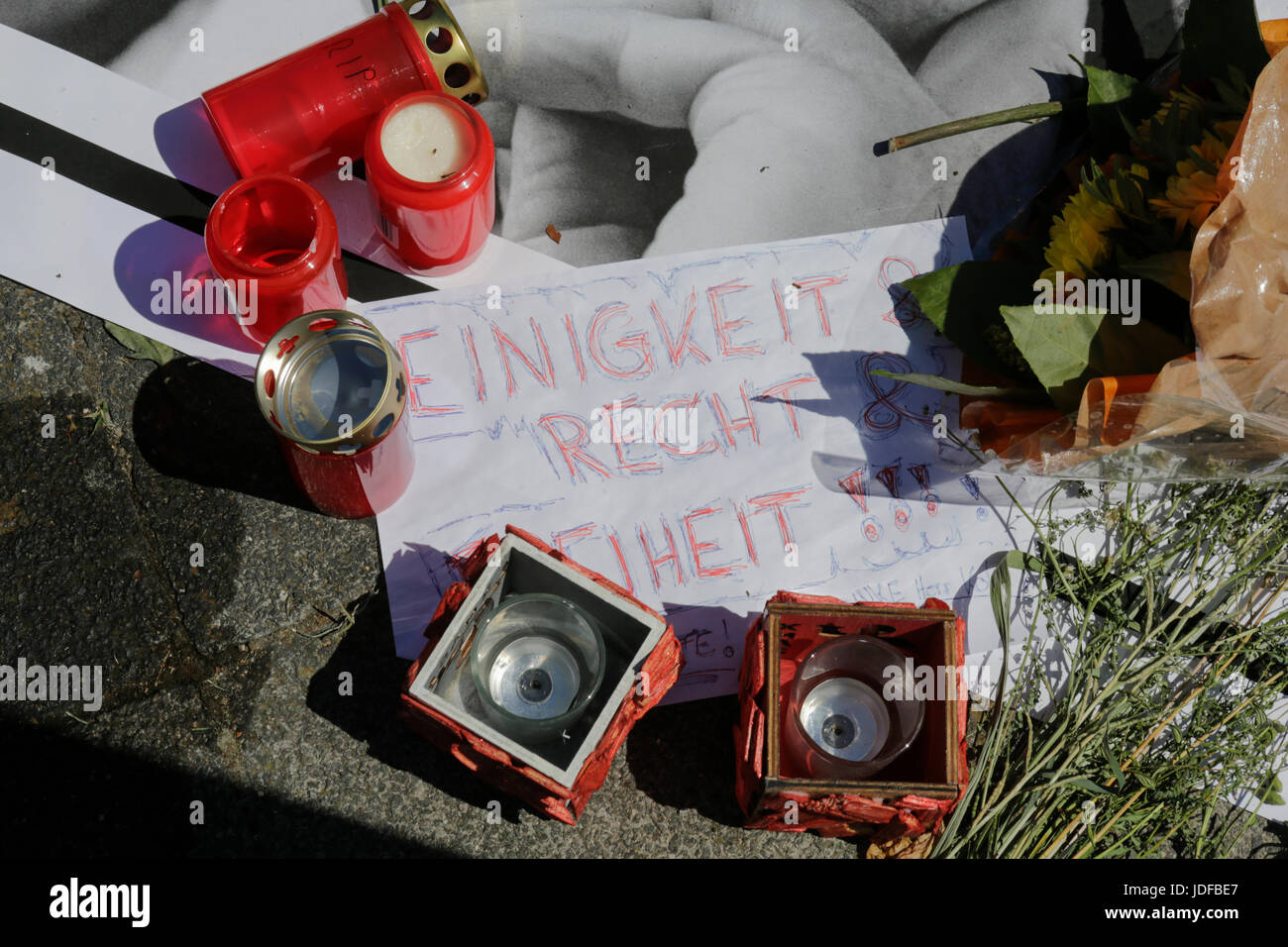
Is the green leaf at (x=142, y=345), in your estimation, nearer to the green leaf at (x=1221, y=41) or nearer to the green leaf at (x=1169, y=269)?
the green leaf at (x=1169, y=269)

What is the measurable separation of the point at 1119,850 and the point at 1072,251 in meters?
0.56

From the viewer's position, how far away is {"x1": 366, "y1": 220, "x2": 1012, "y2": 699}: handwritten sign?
915 millimetres

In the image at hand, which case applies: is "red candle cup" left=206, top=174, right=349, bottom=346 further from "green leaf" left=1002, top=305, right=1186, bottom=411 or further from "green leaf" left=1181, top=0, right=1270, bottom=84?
"green leaf" left=1181, top=0, right=1270, bottom=84

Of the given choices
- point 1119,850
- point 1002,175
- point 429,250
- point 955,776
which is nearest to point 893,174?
point 1002,175

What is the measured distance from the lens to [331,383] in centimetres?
84

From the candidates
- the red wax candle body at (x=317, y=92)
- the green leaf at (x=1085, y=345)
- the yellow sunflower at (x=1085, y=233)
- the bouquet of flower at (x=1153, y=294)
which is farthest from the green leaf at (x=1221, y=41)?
the red wax candle body at (x=317, y=92)

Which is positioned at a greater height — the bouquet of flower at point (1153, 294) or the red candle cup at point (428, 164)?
the red candle cup at point (428, 164)

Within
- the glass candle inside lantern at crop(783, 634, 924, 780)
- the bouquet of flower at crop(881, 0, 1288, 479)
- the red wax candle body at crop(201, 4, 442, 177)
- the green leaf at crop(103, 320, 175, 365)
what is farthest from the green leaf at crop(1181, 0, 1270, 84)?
the green leaf at crop(103, 320, 175, 365)

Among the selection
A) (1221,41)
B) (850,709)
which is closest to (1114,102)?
(1221,41)

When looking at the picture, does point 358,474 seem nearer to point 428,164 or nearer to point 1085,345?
point 428,164

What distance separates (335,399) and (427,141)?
25 cm

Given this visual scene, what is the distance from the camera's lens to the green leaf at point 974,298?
2.95ft
